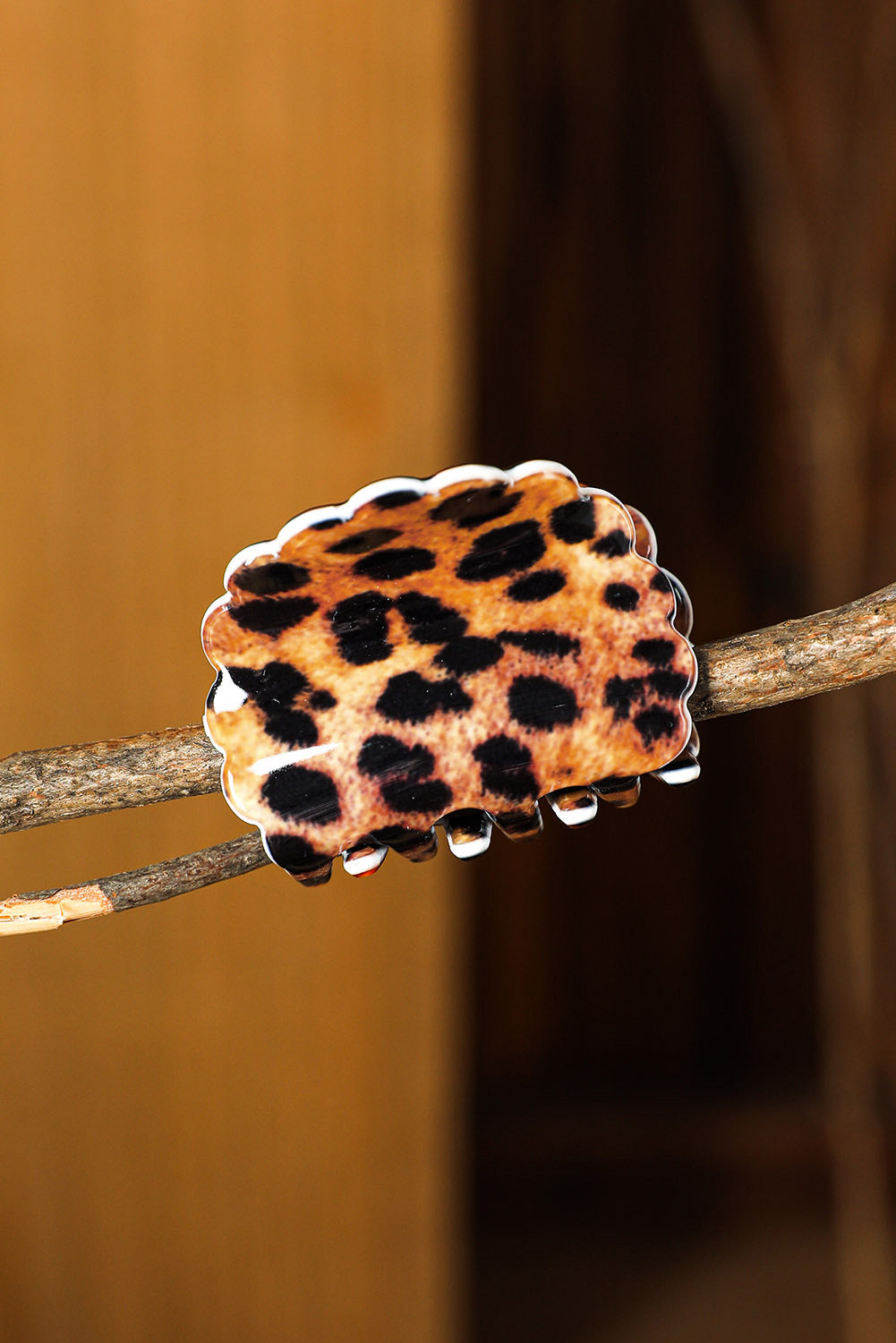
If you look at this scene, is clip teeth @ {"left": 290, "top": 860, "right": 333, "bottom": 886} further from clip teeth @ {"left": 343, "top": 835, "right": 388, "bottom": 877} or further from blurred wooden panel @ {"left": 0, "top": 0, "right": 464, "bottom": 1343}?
blurred wooden panel @ {"left": 0, "top": 0, "right": 464, "bottom": 1343}

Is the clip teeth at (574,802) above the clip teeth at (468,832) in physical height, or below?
above

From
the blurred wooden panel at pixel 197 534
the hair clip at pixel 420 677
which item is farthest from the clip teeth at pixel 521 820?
the blurred wooden panel at pixel 197 534

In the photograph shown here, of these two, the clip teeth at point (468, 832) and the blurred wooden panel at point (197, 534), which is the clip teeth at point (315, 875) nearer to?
the clip teeth at point (468, 832)

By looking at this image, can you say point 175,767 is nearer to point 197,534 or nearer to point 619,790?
point 619,790

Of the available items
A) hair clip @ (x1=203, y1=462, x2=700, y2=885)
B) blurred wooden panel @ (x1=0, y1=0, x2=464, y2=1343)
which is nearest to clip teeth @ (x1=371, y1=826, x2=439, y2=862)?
hair clip @ (x1=203, y1=462, x2=700, y2=885)

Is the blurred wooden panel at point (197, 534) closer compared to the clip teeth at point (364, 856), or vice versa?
the clip teeth at point (364, 856)

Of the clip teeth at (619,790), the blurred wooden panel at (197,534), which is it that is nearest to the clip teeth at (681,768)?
the clip teeth at (619,790)

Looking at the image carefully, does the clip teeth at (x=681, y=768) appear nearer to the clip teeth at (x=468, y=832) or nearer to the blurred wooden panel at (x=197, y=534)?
the clip teeth at (x=468, y=832)

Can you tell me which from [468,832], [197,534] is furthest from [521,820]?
[197,534]
